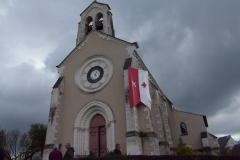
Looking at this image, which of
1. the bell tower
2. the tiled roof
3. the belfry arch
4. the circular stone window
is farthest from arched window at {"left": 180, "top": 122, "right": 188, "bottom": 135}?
the tiled roof

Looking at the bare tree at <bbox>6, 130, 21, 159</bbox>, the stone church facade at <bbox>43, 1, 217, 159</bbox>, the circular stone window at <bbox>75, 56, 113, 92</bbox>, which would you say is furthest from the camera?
the bare tree at <bbox>6, 130, 21, 159</bbox>

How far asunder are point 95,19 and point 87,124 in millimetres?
11211

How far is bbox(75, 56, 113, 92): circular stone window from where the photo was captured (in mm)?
17234

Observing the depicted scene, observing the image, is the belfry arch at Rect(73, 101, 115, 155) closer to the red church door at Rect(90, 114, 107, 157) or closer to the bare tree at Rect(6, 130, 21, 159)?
the red church door at Rect(90, 114, 107, 157)

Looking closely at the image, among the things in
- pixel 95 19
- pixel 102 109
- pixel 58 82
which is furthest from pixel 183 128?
pixel 95 19

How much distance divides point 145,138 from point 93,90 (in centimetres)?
576

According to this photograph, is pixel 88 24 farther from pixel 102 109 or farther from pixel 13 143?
pixel 13 143

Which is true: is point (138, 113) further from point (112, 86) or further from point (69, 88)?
point (69, 88)

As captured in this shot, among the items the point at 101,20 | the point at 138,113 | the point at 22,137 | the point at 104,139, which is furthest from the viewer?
the point at 22,137

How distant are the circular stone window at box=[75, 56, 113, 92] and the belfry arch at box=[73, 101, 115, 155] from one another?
1.46m

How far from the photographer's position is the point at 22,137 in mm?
31047

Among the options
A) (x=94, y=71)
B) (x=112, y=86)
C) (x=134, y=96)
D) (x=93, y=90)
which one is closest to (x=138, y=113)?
(x=134, y=96)

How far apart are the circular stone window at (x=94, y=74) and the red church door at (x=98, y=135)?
236 cm

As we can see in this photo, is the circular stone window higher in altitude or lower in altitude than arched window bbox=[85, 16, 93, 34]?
lower
